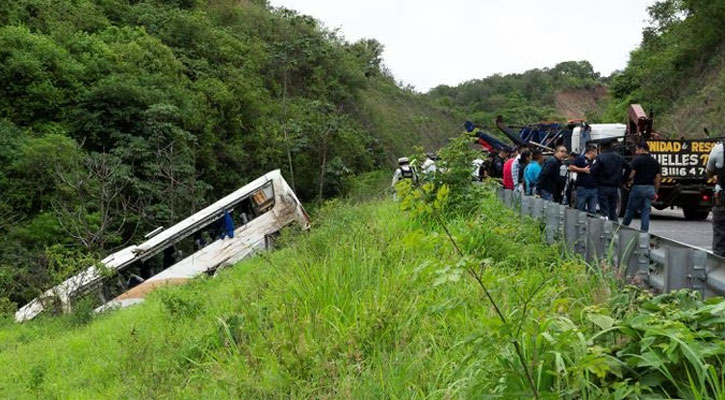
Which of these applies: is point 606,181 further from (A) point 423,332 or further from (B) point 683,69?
(B) point 683,69

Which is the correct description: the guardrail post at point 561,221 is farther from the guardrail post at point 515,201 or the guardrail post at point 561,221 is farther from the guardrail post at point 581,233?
Result: the guardrail post at point 515,201

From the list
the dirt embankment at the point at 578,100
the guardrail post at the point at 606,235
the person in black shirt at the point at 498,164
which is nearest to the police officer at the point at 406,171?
the guardrail post at the point at 606,235

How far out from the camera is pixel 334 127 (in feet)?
126

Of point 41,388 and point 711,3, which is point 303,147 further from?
point 41,388

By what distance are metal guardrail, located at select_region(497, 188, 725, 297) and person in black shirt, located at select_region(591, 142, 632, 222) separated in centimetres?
378

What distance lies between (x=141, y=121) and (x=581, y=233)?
24261mm

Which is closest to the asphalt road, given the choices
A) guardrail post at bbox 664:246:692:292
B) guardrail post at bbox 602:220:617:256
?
guardrail post at bbox 602:220:617:256

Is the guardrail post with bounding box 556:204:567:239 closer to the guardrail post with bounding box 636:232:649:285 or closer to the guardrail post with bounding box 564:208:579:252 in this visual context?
the guardrail post with bounding box 564:208:579:252

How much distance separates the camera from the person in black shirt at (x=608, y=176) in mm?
10961

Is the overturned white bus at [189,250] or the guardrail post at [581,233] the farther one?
the overturned white bus at [189,250]

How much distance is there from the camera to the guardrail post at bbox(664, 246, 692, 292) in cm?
414

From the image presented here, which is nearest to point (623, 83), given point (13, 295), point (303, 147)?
point (303, 147)

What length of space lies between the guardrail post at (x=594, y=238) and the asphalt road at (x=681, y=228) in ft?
18.2

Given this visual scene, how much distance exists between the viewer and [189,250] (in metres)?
18.2
